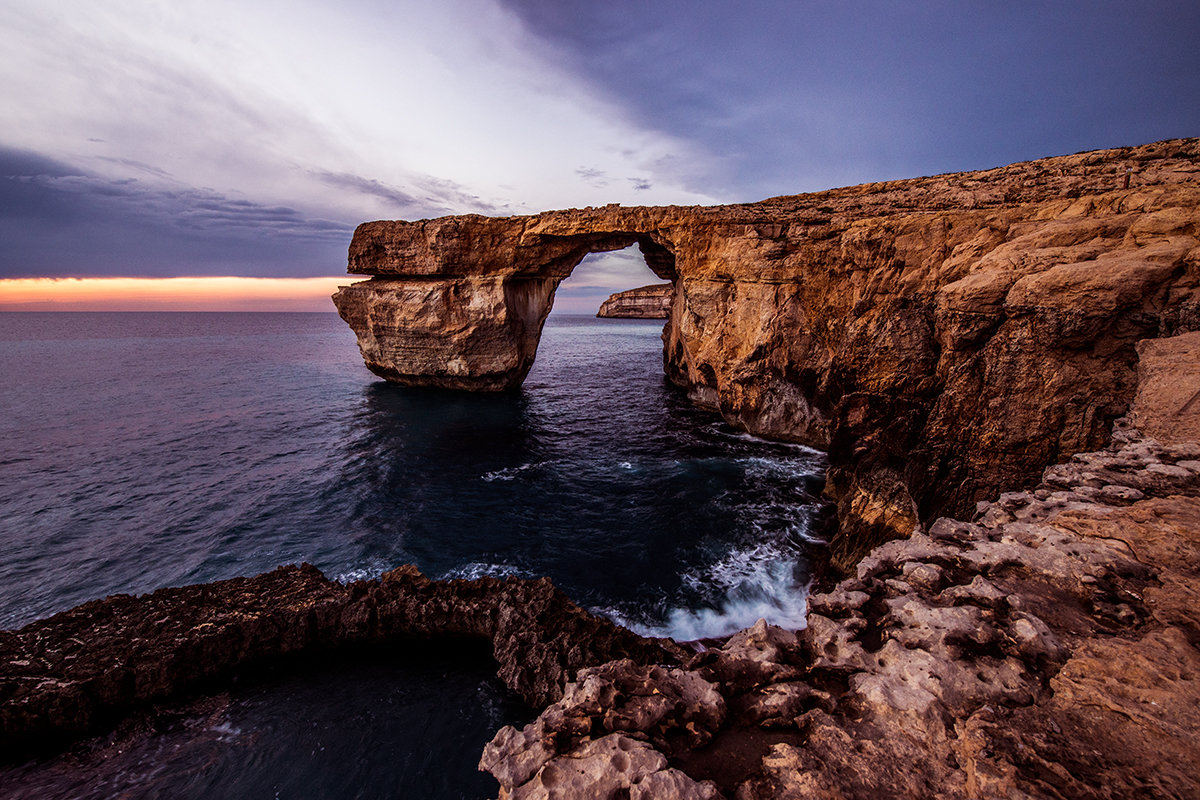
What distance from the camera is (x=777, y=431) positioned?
20156 mm

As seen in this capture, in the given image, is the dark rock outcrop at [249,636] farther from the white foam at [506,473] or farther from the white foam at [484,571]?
the white foam at [506,473]

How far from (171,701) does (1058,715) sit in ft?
39.3

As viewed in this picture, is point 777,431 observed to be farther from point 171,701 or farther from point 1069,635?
point 171,701

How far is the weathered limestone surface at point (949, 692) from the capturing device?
2.64m

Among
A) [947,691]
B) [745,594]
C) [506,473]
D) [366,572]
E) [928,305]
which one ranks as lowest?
[366,572]

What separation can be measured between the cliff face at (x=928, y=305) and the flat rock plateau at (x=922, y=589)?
63 mm

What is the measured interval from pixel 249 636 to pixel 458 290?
21.7 metres

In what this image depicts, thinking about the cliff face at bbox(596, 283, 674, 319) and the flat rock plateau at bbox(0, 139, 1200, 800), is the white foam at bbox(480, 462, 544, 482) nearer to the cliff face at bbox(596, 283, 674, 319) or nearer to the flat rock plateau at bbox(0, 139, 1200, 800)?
the flat rock plateau at bbox(0, 139, 1200, 800)

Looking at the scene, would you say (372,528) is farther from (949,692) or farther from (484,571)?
(949,692)

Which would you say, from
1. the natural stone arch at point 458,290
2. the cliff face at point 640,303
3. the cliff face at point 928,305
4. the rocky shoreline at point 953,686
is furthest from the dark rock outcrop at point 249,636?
the cliff face at point 640,303

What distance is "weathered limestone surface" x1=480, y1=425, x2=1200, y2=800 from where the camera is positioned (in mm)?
2639

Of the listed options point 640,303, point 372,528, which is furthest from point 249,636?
point 640,303

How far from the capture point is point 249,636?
332 inches

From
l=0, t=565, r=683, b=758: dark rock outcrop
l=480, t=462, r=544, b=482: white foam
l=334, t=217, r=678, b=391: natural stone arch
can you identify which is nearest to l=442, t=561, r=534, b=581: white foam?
l=0, t=565, r=683, b=758: dark rock outcrop
